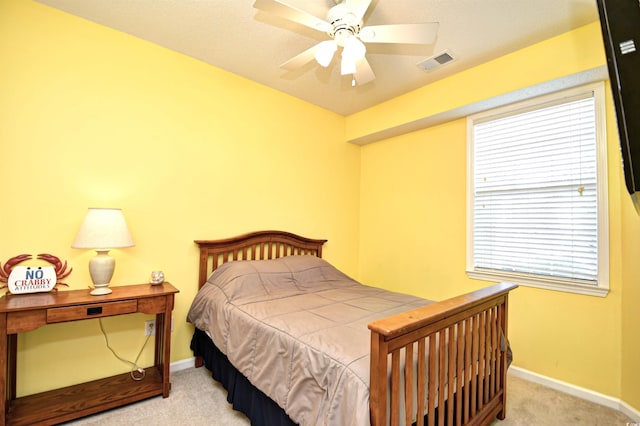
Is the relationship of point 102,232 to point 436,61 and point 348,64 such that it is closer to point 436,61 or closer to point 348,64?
point 348,64

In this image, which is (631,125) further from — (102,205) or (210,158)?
(102,205)

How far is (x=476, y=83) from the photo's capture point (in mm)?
2592

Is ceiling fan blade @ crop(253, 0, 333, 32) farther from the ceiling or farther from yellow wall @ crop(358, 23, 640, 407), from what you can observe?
yellow wall @ crop(358, 23, 640, 407)

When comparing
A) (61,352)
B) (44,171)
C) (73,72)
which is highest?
(73,72)

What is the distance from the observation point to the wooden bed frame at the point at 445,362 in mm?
1128

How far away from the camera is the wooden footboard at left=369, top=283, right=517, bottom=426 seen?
113 cm

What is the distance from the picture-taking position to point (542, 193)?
96.8 inches

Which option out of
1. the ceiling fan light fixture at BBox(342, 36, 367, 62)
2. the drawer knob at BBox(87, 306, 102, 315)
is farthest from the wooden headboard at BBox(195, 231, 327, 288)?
the ceiling fan light fixture at BBox(342, 36, 367, 62)

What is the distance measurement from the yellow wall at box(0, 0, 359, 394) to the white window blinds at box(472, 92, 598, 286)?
2040 mm

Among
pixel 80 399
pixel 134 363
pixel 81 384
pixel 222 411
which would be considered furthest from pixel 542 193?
pixel 81 384

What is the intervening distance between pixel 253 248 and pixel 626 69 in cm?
275

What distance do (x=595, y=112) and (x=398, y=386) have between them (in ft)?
8.21

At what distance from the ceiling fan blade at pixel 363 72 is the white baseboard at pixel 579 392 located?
8.96 feet

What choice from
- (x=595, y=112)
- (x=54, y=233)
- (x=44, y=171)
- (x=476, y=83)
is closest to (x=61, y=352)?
(x=54, y=233)
